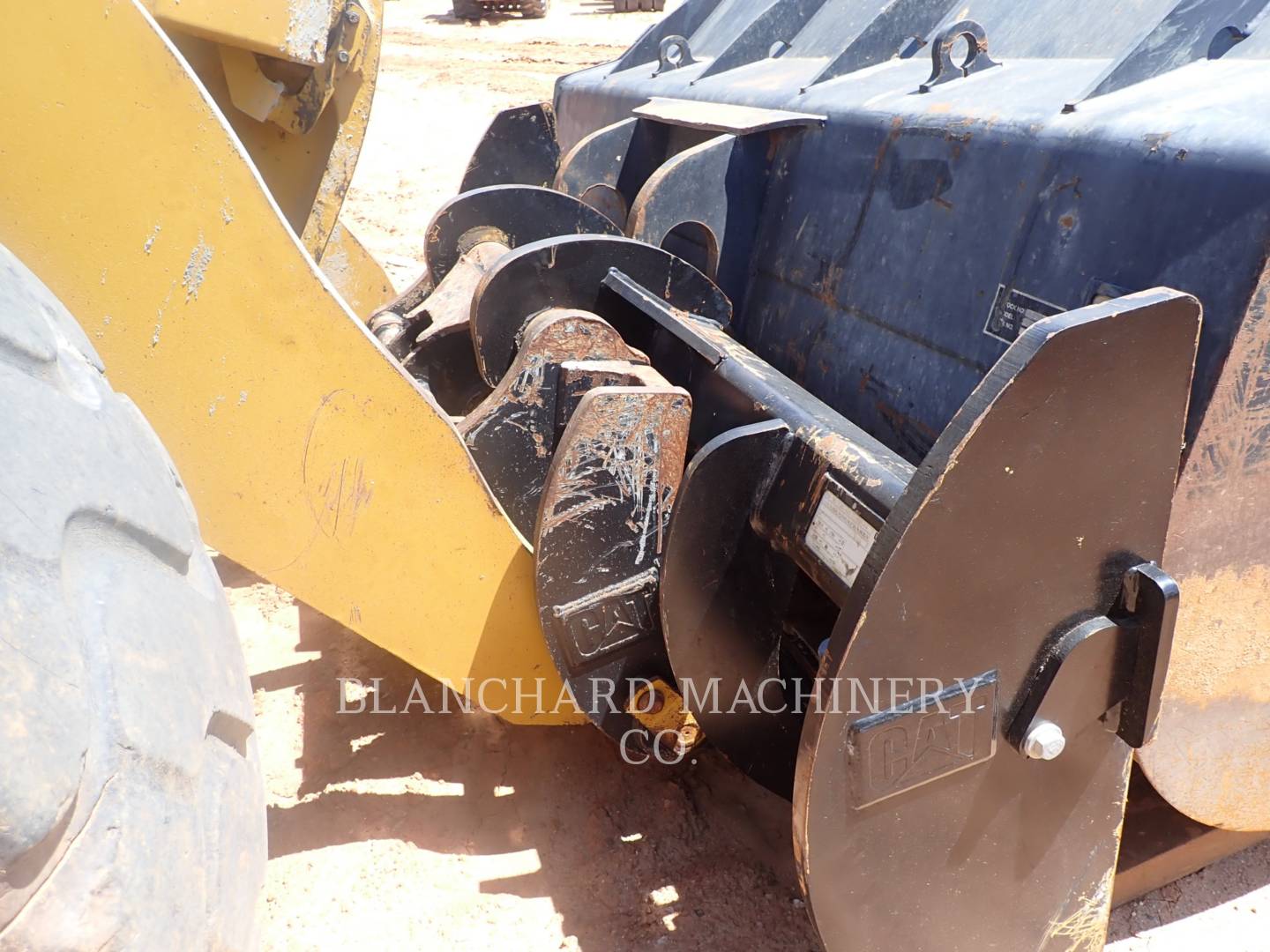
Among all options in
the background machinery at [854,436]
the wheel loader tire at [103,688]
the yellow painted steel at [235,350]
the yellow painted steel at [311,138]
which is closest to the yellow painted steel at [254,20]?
the background machinery at [854,436]

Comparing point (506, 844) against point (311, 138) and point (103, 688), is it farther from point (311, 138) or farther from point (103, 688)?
point (311, 138)

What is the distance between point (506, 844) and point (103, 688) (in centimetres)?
135

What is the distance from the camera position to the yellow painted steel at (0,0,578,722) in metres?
1.30

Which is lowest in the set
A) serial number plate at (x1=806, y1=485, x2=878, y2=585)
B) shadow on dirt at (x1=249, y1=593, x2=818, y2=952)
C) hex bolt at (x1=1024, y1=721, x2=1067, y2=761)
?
shadow on dirt at (x1=249, y1=593, x2=818, y2=952)

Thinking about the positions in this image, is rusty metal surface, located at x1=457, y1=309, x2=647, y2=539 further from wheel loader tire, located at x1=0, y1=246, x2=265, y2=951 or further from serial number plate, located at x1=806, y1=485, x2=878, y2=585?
wheel loader tire, located at x1=0, y1=246, x2=265, y2=951

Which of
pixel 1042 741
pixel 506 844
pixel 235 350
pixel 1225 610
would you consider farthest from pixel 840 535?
pixel 506 844

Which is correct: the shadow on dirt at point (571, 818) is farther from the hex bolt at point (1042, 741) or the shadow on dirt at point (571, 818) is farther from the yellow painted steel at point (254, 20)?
the yellow painted steel at point (254, 20)

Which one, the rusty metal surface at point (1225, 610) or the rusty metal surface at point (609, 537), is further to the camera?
the rusty metal surface at point (609, 537)

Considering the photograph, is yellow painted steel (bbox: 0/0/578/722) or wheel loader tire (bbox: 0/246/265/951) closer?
wheel loader tire (bbox: 0/246/265/951)

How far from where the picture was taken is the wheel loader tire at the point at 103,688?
862 millimetres

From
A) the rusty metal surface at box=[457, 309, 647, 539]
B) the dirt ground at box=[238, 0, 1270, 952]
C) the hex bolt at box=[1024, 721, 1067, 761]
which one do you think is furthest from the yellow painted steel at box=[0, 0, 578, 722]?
the hex bolt at box=[1024, 721, 1067, 761]

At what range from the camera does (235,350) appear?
1469 millimetres

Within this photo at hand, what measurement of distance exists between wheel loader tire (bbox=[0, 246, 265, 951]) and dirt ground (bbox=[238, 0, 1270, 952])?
785 millimetres

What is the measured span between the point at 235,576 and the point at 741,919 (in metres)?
2.07
